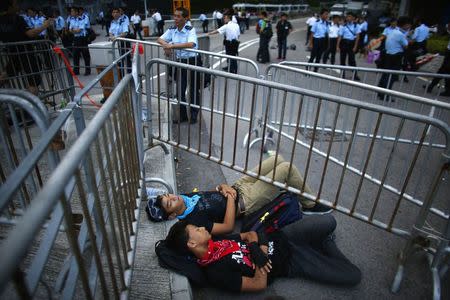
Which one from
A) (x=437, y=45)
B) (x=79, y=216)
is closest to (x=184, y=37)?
(x=79, y=216)

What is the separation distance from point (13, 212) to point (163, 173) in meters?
1.65

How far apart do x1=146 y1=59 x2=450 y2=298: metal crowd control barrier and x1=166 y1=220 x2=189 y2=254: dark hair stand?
0.87 metres

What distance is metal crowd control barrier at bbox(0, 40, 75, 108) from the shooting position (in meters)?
4.88

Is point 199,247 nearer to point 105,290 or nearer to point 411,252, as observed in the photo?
point 105,290

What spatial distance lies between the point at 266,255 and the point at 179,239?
666mm

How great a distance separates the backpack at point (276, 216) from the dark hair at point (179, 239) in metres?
0.64

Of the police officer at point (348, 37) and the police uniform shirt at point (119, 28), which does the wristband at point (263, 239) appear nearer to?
the police uniform shirt at point (119, 28)

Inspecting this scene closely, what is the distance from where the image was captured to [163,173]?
147 inches

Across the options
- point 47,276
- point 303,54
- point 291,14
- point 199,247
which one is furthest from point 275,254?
point 291,14

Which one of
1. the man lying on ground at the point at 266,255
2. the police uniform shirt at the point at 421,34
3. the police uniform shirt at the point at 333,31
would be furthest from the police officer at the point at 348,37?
the man lying on ground at the point at 266,255

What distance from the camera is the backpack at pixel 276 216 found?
9.20 feet

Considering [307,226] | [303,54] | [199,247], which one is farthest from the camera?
[303,54]

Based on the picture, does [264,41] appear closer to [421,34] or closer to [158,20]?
[421,34]

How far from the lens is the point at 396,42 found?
760cm
